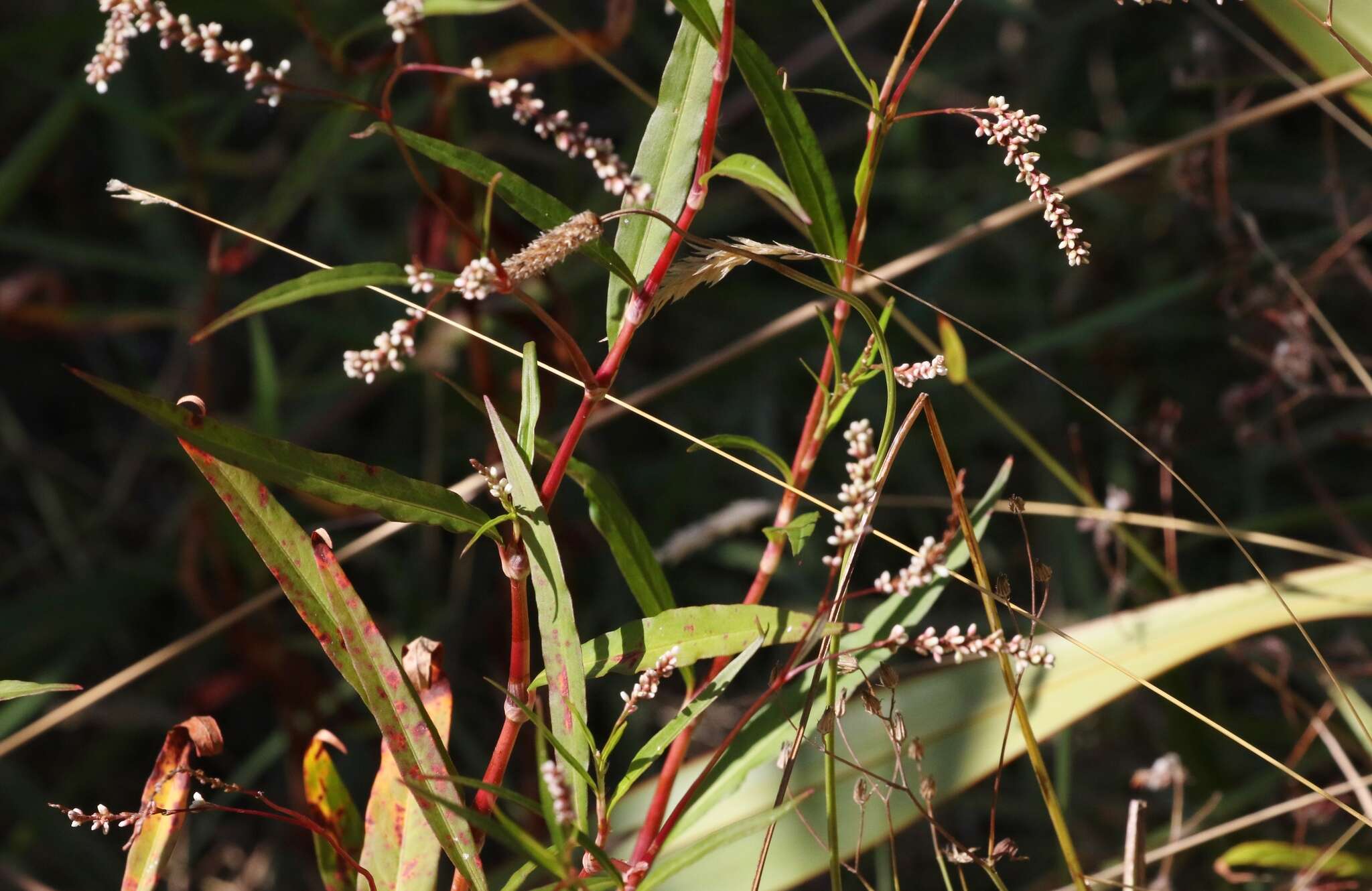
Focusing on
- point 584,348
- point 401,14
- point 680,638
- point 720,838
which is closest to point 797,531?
point 680,638

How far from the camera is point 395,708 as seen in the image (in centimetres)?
57

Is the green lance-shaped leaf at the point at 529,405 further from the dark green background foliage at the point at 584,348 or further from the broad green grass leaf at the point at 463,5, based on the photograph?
the dark green background foliage at the point at 584,348

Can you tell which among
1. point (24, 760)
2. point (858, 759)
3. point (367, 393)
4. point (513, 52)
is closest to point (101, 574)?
point (24, 760)

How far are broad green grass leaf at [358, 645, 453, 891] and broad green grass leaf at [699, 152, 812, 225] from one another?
1.00 feet

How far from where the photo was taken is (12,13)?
1671mm

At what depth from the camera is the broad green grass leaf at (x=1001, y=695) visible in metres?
0.75

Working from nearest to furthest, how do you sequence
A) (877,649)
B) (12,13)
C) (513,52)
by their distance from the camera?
1. (877,649)
2. (513,52)
3. (12,13)

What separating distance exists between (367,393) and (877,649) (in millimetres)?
923

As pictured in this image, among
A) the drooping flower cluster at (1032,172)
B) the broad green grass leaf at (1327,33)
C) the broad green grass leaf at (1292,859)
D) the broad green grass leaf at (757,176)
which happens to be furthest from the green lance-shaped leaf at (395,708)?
the broad green grass leaf at (1327,33)

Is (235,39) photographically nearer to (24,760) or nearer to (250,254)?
(250,254)

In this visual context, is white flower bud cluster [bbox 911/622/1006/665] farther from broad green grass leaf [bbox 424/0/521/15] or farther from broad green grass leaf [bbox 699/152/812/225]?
broad green grass leaf [bbox 424/0/521/15]

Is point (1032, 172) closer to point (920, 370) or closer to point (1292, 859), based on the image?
point (920, 370)

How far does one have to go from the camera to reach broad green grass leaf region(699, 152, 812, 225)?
0.48 m

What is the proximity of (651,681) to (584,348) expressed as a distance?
97 centimetres
